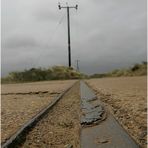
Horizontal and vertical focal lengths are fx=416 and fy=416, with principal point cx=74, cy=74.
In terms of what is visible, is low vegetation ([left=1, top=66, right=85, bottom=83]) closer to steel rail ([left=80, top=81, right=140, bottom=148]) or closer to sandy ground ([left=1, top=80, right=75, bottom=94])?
sandy ground ([left=1, top=80, right=75, bottom=94])

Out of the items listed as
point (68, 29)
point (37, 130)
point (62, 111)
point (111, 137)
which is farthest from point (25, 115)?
point (68, 29)

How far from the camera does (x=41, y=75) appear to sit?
28.2 m

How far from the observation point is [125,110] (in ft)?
16.4

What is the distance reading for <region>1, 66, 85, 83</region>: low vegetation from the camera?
86.6 ft

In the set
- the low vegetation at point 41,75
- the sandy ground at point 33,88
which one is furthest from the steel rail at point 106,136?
the low vegetation at point 41,75

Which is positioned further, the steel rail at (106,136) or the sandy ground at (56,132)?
the sandy ground at (56,132)

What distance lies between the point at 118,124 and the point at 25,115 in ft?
5.71

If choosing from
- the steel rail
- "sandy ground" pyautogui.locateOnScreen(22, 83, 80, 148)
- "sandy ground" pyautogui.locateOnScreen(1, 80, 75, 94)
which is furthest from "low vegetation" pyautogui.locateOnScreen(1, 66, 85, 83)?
the steel rail

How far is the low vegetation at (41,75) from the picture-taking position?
26403 mm

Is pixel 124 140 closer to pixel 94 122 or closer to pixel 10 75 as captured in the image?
pixel 94 122

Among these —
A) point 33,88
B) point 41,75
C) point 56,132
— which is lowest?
point 56,132

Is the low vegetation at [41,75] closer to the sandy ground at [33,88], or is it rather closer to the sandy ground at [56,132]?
the sandy ground at [33,88]

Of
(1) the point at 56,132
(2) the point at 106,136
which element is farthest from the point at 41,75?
(2) the point at 106,136

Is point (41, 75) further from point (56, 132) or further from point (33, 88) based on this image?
point (56, 132)
